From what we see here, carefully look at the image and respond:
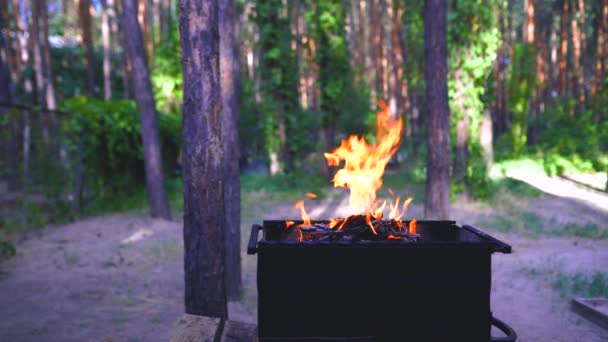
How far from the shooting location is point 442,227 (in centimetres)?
412

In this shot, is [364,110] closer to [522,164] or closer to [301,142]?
[301,142]

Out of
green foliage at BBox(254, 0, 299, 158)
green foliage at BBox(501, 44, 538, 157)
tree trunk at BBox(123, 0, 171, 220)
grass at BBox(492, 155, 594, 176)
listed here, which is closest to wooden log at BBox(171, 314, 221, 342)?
tree trunk at BBox(123, 0, 171, 220)

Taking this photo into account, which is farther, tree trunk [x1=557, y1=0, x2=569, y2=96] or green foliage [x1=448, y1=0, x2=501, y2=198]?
tree trunk [x1=557, y1=0, x2=569, y2=96]

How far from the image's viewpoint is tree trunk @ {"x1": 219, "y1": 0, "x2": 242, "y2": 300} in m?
6.14

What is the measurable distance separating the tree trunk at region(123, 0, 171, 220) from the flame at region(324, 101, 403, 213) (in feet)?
24.6

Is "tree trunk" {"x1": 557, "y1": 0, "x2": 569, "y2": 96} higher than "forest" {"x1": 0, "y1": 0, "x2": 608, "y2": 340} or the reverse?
higher

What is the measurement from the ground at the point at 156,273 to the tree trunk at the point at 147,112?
1.80 feet

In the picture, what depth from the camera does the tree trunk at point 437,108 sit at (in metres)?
8.56

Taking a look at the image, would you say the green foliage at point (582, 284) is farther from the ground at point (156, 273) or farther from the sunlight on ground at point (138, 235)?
the sunlight on ground at point (138, 235)

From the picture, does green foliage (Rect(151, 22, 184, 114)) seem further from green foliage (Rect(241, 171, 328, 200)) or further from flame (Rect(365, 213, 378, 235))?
flame (Rect(365, 213, 378, 235))

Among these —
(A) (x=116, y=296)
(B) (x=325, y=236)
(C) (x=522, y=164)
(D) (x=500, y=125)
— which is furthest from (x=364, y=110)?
(B) (x=325, y=236)

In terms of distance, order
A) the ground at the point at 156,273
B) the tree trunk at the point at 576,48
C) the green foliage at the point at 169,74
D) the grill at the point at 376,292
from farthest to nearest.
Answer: the tree trunk at the point at 576,48 → the green foliage at the point at 169,74 → the ground at the point at 156,273 → the grill at the point at 376,292

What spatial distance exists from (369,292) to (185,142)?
215cm

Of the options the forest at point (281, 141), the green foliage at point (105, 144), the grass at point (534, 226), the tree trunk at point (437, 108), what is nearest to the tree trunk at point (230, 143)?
the forest at point (281, 141)
